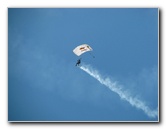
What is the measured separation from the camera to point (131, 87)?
210 inches

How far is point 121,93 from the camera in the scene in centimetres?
533

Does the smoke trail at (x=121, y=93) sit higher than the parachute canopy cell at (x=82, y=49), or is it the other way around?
the parachute canopy cell at (x=82, y=49)

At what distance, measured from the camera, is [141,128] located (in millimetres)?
5293

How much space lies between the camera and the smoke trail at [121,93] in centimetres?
532

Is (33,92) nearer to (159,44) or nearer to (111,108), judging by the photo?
(111,108)

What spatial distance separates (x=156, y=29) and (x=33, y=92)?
6.98 feet

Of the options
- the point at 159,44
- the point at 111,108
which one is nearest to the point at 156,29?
the point at 159,44

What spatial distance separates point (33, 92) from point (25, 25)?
1052 millimetres

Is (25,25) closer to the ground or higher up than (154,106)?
higher up

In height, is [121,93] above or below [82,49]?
below

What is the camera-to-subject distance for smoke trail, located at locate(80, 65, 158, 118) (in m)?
5.32

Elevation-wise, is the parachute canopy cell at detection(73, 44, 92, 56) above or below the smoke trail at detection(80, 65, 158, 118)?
above
